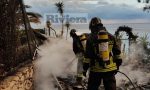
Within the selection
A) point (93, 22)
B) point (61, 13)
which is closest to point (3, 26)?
point (93, 22)

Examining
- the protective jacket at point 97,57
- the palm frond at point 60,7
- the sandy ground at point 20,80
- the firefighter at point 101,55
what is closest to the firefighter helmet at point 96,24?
the firefighter at point 101,55

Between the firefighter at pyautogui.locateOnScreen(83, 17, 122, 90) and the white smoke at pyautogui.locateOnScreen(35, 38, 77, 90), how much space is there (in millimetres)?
2936

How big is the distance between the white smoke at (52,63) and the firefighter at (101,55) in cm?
294

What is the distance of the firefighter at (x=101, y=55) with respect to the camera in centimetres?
992

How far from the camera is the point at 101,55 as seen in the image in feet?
32.6

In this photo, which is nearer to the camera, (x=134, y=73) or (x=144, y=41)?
(x=134, y=73)

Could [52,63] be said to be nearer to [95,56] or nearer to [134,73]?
[134,73]

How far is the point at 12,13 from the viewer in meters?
12.1

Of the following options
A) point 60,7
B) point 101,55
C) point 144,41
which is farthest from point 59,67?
point 60,7

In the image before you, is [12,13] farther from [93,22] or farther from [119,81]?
[119,81]

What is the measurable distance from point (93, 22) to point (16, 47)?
305 cm

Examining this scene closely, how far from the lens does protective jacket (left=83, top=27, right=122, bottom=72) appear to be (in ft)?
32.9

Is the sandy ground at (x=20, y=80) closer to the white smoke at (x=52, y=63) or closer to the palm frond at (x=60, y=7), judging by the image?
the white smoke at (x=52, y=63)

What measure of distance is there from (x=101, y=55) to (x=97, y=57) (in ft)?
0.40
